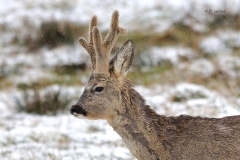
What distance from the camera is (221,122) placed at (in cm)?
509

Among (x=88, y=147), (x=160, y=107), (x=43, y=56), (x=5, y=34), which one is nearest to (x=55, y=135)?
(x=88, y=147)

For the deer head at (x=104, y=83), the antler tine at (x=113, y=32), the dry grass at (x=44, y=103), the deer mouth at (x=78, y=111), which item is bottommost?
the deer mouth at (x=78, y=111)

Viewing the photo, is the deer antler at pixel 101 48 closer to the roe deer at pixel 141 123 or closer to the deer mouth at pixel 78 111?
the roe deer at pixel 141 123

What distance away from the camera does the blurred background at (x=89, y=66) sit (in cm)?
820

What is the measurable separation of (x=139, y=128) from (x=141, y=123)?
48mm

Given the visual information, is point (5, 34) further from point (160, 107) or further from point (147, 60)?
point (160, 107)

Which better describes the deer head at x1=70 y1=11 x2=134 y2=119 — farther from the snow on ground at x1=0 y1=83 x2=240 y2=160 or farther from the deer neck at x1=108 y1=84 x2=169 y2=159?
the snow on ground at x1=0 y1=83 x2=240 y2=160

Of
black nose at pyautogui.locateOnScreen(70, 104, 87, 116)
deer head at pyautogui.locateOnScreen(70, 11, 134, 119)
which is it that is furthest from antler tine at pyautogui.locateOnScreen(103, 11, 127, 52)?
black nose at pyautogui.locateOnScreen(70, 104, 87, 116)

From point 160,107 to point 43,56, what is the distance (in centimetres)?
451

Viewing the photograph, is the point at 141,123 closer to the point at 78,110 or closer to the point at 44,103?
the point at 78,110

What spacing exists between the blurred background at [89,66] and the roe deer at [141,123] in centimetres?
191

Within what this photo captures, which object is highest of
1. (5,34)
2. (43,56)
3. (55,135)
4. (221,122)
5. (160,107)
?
(5,34)

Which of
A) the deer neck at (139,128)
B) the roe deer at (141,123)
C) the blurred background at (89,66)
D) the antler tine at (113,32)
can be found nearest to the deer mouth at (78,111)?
the roe deer at (141,123)

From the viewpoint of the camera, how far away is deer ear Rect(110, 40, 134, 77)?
5.23 metres
